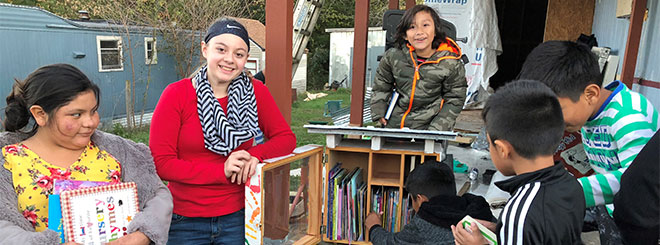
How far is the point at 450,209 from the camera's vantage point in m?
2.30

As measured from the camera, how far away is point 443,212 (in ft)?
7.54

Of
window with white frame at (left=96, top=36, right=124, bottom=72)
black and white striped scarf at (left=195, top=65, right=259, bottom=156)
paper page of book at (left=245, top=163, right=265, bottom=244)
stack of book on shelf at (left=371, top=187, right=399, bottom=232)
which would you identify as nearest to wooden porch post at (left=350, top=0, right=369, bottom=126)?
stack of book on shelf at (left=371, top=187, right=399, bottom=232)

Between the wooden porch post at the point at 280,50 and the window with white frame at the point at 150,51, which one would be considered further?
the window with white frame at the point at 150,51

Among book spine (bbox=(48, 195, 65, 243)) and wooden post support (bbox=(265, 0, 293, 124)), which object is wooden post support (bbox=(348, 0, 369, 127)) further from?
book spine (bbox=(48, 195, 65, 243))

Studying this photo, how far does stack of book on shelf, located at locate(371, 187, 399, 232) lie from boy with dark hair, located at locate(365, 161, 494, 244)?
0.75 feet

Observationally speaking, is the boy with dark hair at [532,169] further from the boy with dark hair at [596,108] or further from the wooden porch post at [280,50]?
the wooden porch post at [280,50]

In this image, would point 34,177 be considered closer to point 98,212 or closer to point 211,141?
point 98,212

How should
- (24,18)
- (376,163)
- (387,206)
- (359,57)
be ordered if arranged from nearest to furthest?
(387,206) → (376,163) → (359,57) → (24,18)

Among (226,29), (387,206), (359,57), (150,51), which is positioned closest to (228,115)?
(226,29)

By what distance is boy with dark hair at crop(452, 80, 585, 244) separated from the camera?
1474 millimetres

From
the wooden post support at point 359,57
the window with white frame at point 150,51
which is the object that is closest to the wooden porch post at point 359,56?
the wooden post support at point 359,57

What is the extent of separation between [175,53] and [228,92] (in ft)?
40.7

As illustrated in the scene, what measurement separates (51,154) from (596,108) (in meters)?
2.40

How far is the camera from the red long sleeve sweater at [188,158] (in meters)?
2.05
